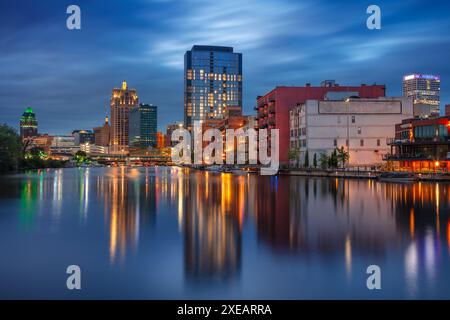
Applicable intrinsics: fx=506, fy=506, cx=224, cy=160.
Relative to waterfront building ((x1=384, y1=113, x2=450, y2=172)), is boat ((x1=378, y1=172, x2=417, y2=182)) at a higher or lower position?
lower

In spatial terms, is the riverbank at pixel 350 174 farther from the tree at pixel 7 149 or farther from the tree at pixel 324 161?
the tree at pixel 7 149

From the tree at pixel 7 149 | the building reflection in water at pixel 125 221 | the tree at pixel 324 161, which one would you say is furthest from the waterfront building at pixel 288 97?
the building reflection in water at pixel 125 221

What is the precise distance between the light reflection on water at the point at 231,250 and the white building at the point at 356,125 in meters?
68.7

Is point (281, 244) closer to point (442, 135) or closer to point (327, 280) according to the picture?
point (327, 280)

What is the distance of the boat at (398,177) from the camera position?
245 ft

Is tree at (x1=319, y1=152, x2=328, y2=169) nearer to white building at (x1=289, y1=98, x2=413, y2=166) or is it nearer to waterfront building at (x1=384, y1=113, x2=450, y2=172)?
white building at (x1=289, y1=98, x2=413, y2=166)

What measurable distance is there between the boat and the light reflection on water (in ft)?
125

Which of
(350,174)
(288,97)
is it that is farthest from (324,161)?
(288,97)

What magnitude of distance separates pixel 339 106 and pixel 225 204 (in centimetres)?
7141

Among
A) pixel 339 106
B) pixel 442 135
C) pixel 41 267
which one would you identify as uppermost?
pixel 339 106

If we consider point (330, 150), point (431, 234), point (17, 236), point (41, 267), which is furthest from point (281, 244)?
point (330, 150)

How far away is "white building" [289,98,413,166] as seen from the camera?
10581 cm

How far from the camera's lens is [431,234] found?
2539 centimetres

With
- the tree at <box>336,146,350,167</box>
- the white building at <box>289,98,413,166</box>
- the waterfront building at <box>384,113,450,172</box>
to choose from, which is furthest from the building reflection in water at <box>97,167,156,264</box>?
the white building at <box>289,98,413,166</box>
